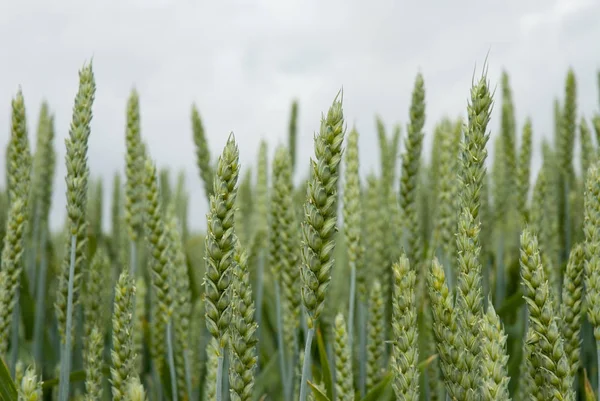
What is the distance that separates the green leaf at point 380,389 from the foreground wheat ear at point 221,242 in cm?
64

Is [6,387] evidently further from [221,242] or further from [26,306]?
[26,306]

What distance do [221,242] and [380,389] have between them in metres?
0.79

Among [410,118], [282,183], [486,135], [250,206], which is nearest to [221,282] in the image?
[486,135]

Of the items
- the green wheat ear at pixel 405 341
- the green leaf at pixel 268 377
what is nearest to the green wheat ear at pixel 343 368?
the green wheat ear at pixel 405 341

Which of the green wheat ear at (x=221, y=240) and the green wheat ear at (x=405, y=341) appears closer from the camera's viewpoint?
the green wheat ear at (x=221, y=240)

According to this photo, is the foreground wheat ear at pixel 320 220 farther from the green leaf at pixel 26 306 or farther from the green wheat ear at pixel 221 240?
the green leaf at pixel 26 306

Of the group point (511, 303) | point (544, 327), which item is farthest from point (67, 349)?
point (511, 303)

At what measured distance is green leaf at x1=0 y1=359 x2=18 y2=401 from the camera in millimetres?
1591

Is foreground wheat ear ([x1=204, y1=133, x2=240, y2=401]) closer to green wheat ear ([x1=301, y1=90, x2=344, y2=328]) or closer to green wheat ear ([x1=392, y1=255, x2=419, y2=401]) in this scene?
green wheat ear ([x1=301, y1=90, x2=344, y2=328])

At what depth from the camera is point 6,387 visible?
1.61 metres

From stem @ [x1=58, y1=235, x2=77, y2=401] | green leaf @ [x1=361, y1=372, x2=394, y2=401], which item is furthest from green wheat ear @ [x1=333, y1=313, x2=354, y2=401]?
stem @ [x1=58, y1=235, x2=77, y2=401]

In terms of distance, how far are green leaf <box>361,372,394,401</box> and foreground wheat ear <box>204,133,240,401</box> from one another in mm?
640

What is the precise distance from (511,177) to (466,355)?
2.11 m

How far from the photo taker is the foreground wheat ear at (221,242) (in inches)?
47.5
